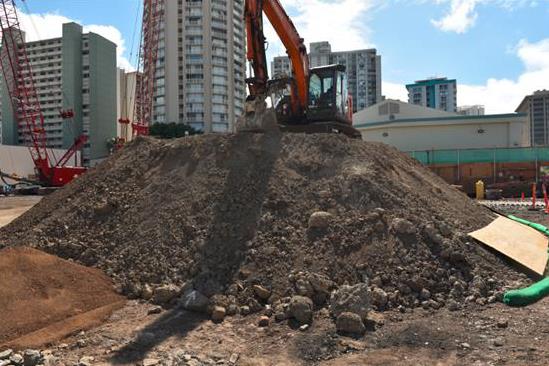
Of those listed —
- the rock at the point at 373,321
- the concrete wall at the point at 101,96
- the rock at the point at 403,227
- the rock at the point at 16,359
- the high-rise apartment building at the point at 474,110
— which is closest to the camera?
the rock at the point at 16,359

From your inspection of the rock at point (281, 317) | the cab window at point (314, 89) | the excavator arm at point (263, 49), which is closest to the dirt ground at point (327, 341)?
the rock at point (281, 317)

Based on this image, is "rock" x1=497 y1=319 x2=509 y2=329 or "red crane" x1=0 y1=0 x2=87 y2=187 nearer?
"rock" x1=497 y1=319 x2=509 y2=329

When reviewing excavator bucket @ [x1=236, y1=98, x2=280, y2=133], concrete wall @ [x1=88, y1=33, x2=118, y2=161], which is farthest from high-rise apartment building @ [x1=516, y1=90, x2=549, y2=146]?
excavator bucket @ [x1=236, y1=98, x2=280, y2=133]

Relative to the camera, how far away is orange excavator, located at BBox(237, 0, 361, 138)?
10.9 meters

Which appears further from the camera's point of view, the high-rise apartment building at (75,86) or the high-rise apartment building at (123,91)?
the high-rise apartment building at (123,91)

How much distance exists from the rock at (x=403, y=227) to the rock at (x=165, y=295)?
326cm

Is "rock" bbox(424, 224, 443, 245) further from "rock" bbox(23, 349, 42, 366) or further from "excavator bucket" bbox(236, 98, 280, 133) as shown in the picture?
"rock" bbox(23, 349, 42, 366)

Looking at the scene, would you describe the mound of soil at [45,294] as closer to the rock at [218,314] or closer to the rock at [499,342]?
the rock at [218,314]

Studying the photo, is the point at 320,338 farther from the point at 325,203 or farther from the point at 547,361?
the point at 325,203

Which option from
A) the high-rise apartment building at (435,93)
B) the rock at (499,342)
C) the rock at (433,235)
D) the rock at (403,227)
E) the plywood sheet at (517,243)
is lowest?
the rock at (499,342)

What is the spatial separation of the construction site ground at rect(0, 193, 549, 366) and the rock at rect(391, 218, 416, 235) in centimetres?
146

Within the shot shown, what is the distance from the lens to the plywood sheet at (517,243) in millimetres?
7598

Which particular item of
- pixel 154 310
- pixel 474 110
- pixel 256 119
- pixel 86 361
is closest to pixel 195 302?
pixel 154 310

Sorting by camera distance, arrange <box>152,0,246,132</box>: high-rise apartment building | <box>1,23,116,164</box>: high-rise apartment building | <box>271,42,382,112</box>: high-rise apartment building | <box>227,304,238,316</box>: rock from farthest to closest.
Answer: <box>152,0,246,132</box>: high-rise apartment building, <box>271,42,382,112</box>: high-rise apartment building, <box>1,23,116,164</box>: high-rise apartment building, <box>227,304,238,316</box>: rock
